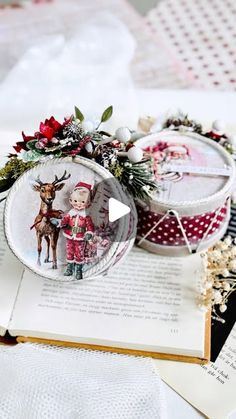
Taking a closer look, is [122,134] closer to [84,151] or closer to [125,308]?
[84,151]

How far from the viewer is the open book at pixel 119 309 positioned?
0.97 meters

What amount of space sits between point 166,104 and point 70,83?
0.22m

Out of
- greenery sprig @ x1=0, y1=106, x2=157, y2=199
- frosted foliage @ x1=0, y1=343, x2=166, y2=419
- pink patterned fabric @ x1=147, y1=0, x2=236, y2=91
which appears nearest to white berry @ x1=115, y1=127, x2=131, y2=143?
greenery sprig @ x1=0, y1=106, x2=157, y2=199

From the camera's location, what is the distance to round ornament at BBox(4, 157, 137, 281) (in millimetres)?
950

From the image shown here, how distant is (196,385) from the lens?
94 centimetres

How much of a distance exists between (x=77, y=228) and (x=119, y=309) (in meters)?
0.15

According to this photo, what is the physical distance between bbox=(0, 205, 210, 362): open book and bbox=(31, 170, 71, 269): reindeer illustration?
69 mm

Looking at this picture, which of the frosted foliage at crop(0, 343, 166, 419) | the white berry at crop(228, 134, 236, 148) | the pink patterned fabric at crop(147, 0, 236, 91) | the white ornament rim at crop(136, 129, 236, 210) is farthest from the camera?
the pink patterned fabric at crop(147, 0, 236, 91)

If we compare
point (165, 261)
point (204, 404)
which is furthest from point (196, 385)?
point (165, 261)

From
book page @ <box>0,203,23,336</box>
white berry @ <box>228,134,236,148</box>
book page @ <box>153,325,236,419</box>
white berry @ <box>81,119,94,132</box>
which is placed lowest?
book page @ <box>153,325,236,419</box>

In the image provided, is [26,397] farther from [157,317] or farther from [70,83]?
[70,83]

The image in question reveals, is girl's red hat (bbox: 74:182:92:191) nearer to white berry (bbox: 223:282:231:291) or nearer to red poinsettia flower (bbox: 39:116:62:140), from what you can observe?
red poinsettia flower (bbox: 39:116:62:140)

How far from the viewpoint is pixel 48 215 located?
0.96 metres

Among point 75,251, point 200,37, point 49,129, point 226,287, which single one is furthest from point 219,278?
point 200,37
